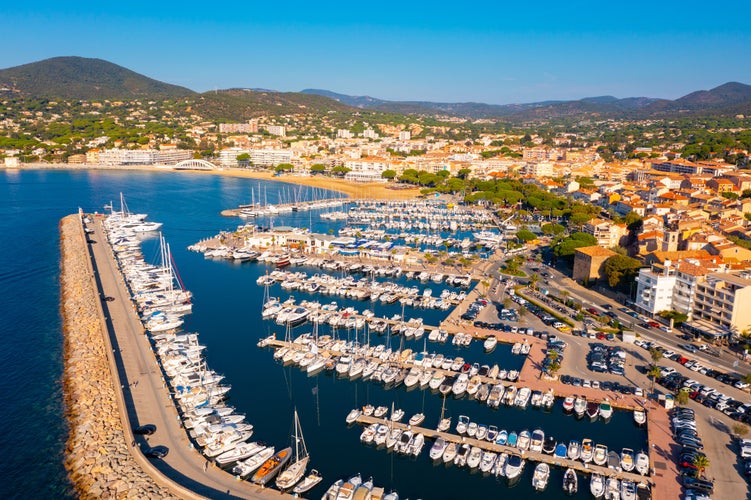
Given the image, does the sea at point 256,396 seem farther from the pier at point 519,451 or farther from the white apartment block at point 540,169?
the white apartment block at point 540,169

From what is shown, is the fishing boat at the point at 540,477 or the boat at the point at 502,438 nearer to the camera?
the fishing boat at the point at 540,477

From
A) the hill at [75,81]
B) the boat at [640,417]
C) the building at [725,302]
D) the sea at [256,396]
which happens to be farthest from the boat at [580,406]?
the hill at [75,81]

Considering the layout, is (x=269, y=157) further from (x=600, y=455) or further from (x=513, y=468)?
(x=600, y=455)

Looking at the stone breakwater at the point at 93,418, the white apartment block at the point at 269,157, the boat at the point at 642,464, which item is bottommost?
the boat at the point at 642,464

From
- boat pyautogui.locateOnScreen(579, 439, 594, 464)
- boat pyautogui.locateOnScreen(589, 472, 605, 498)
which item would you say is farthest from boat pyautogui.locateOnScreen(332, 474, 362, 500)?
boat pyautogui.locateOnScreen(579, 439, 594, 464)

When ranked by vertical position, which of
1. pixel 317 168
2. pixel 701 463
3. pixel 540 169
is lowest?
pixel 701 463

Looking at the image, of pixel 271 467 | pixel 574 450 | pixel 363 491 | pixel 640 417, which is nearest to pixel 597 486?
pixel 574 450

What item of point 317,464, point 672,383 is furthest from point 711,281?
point 317,464

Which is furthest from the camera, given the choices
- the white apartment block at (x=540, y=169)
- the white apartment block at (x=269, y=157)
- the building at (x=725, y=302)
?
the white apartment block at (x=269, y=157)
